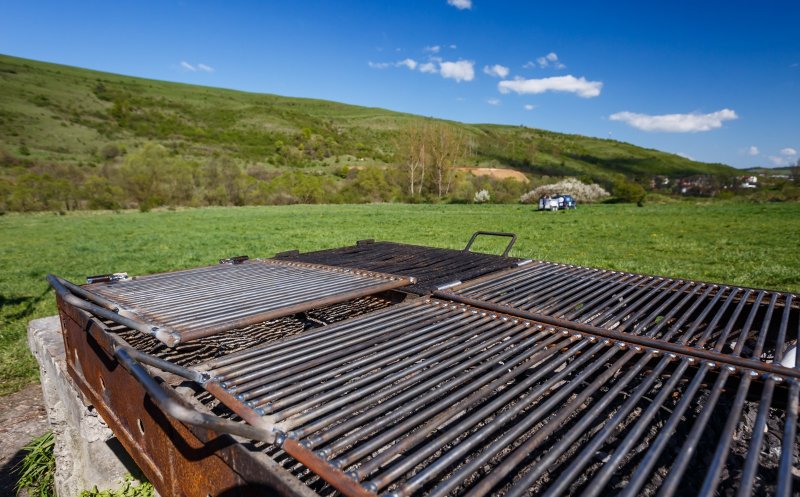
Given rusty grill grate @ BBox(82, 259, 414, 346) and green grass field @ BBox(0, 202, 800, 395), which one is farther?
green grass field @ BBox(0, 202, 800, 395)

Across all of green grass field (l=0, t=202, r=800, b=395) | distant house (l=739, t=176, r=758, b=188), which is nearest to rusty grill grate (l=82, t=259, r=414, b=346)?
green grass field (l=0, t=202, r=800, b=395)

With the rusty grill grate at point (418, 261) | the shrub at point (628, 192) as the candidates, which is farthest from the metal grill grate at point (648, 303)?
the shrub at point (628, 192)

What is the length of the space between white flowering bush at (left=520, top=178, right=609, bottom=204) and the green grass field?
15996mm

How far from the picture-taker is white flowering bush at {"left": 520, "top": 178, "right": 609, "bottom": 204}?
39.8m

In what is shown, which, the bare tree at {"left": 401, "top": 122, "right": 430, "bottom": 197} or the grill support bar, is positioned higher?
the bare tree at {"left": 401, "top": 122, "right": 430, "bottom": 197}

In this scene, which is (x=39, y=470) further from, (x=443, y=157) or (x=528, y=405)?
(x=443, y=157)

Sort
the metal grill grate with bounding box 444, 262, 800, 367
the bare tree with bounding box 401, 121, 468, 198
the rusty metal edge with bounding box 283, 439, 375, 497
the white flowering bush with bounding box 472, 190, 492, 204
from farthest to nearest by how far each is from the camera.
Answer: the bare tree with bounding box 401, 121, 468, 198, the white flowering bush with bounding box 472, 190, 492, 204, the metal grill grate with bounding box 444, 262, 800, 367, the rusty metal edge with bounding box 283, 439, 375, 497

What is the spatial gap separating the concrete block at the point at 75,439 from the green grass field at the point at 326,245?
91.5 inches

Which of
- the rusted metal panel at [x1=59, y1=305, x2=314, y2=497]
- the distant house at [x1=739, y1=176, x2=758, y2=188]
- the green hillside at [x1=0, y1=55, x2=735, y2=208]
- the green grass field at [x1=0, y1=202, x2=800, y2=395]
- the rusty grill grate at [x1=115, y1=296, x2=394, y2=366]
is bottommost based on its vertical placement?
the green grass field at [x1=0, y1=202, x2=800, y2=395]

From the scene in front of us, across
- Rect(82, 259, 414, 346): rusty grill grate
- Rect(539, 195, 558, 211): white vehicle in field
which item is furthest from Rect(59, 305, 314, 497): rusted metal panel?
Rect(539, 195, 558, 211): white vehicle in field

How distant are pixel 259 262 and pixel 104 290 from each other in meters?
1.55

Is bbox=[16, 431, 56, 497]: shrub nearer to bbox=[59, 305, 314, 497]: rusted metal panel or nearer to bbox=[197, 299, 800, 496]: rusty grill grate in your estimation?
bbox=[59, 305, 314, 497]: rusted metal panel

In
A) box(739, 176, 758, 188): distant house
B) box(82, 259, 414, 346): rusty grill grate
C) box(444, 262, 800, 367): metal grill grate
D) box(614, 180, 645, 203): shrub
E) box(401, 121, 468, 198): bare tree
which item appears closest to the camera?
box(82, 259, 414, 346): rusty grill grate

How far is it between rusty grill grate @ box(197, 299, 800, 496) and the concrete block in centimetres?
202
